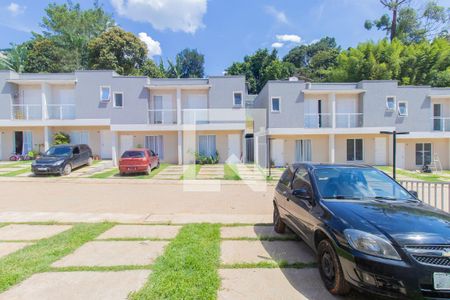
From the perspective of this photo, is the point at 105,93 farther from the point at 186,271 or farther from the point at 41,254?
the point at 186,271

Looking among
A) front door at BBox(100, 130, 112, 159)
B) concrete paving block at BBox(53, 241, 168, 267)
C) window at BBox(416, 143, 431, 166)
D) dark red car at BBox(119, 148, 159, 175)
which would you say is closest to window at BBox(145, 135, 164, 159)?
front door at BBox(100, 130, 112, 159)

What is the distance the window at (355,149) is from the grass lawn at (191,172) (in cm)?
1257

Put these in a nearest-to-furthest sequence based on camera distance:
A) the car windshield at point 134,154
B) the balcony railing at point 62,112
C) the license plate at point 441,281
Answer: the license plate at point 441,281 < the car windshield at point 134,154 < the balcony railing at point 62,112

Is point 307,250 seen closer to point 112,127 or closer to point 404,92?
point 112,127

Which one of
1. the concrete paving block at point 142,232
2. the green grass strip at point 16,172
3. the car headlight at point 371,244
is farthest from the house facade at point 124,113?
the car headlight at point 371,244

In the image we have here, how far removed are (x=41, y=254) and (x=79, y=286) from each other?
1501mm

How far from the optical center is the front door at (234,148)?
20906mm

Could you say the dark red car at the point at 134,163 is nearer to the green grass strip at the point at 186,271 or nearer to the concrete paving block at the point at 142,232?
the concrete paving block at the point at 142,232

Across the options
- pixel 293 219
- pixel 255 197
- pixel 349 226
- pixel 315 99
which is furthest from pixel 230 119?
pixel 349 226

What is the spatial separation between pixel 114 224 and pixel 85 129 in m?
17.6

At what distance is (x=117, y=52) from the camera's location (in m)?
32.0

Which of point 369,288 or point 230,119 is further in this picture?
point 230,119

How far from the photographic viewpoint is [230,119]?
65.6 feet

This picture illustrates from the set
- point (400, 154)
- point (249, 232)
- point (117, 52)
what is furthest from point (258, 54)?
point (249, 232)
